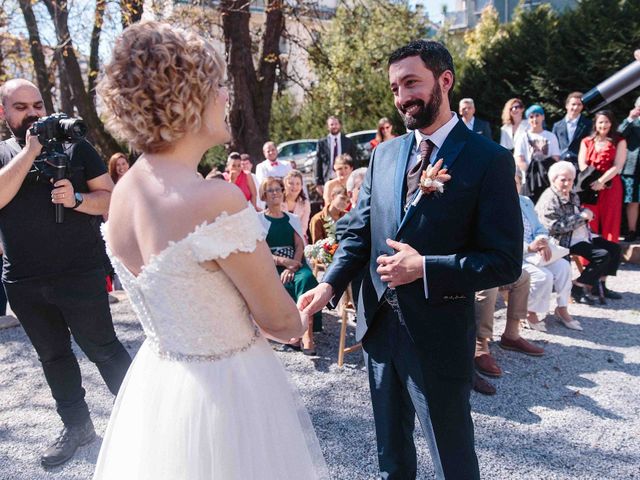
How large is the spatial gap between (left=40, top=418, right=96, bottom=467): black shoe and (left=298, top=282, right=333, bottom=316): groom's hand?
6.66ft

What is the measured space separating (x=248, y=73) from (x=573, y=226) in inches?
258

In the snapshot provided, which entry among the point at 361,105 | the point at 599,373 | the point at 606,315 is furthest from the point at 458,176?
the point at 361,105

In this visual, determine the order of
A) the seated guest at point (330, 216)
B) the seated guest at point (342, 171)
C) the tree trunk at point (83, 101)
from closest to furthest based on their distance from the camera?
the seated guest at point (330, 216)
the seated guest at point (342, 171)
the tree trunk at point (83, 101)

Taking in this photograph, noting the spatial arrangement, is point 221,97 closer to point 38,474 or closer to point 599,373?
point 38,474

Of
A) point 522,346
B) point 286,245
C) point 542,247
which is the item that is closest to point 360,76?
point 286,245

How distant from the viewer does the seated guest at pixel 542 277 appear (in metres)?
5.24

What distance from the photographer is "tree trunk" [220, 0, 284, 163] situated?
9641 millimetres

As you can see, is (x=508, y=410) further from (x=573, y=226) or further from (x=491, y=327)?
(x=573, y=226)

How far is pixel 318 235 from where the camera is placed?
5.92 m

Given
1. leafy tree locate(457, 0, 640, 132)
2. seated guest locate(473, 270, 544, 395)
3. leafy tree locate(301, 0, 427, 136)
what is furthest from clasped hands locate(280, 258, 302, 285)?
leafy tree locate(301, 0, 427, 136)

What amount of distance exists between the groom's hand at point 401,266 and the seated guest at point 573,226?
4391 mm

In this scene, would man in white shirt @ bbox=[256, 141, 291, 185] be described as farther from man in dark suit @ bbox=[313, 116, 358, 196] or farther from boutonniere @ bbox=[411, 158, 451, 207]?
boutonniere @ bbox=[411, 158, 451, 207]

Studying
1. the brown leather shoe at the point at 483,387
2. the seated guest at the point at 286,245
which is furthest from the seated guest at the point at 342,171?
the brown leather shoe at the point at 483,387

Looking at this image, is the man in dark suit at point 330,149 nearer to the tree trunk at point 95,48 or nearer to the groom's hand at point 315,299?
the tree trunk at point 95,48
